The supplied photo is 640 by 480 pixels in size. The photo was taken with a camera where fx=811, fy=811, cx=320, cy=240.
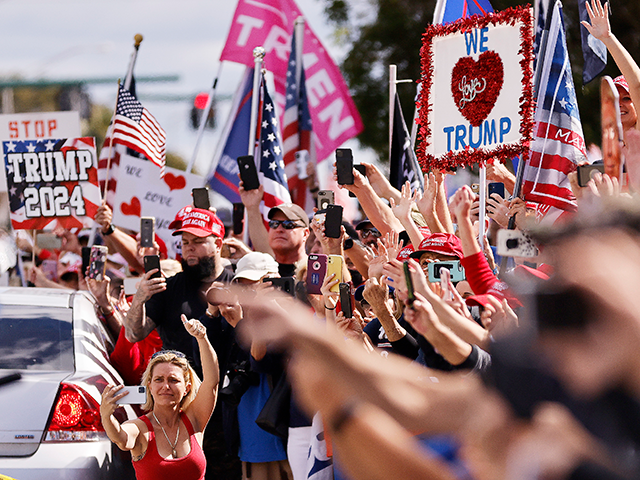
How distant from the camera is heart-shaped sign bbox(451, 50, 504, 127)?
4.50 m

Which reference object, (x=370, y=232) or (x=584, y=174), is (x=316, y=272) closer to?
(x=584, y=174)

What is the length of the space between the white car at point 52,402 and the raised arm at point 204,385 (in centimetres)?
39

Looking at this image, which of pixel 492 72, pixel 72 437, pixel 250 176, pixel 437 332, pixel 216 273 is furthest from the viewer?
pixel 250 176

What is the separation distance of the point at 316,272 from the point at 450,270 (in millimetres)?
939

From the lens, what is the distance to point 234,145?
8.73 metres

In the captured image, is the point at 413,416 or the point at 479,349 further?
the point at 479,349

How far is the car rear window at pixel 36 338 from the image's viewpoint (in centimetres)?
446

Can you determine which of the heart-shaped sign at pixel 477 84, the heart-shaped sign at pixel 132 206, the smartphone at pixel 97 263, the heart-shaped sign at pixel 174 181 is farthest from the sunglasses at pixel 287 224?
the heart-shaped sign at pixel 132 206

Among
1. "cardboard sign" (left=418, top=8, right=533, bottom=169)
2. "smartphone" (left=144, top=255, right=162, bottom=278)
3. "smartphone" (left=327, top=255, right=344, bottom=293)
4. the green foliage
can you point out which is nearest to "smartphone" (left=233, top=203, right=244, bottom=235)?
"smartphone" (left=144, top=255, right=162, bottom=278)

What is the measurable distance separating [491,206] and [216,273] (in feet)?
6.53

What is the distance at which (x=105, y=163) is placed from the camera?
9648 millimetres

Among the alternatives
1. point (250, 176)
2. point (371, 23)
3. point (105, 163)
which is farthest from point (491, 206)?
point (371, 23)

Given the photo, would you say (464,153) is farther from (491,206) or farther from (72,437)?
(72,437)

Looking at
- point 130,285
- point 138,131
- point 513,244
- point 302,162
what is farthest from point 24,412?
point 302,162
